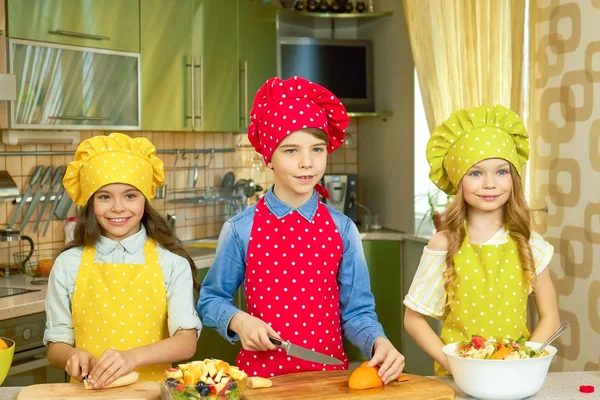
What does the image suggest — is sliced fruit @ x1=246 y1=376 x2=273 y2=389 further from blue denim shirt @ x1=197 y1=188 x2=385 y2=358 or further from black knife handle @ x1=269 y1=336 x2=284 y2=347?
blue denim shirt @ x1=197 y1=188 x2=385 y2=358

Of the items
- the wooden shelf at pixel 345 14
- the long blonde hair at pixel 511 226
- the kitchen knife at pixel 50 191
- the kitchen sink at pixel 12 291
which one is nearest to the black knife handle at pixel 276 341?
the long blonde hair at pixel 511 226

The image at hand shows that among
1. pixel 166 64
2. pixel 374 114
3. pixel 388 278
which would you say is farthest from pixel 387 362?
pixel 374 114

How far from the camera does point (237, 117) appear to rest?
13.3 feet

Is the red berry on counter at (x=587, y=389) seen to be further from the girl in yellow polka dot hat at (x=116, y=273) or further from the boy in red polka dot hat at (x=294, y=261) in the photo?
the girl in yellow polka dot hat at (x=116, y=273)

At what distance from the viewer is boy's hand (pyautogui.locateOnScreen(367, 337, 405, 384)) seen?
1626 millimetres

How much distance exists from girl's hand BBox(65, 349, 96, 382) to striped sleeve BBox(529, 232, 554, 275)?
101 cm

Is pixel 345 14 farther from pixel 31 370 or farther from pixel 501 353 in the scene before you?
pixel 501 353

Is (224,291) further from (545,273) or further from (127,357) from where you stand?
(545,273)

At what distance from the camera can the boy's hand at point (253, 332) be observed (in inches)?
67.1

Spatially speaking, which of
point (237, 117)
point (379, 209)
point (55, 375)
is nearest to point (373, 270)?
point (379, 209)

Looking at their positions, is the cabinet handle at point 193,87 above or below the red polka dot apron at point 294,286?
above

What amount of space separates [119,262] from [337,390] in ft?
2.14

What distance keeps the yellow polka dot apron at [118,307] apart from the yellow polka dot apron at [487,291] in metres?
0.68

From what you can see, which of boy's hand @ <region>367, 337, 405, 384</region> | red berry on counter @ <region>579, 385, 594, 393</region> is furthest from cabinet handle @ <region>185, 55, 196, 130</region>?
red berry on counter @ <region>579, 385, 594, 393</region>
